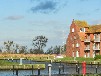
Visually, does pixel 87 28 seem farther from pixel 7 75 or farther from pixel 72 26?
pixel 7 75

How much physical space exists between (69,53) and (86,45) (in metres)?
9.51

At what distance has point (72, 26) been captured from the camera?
138m

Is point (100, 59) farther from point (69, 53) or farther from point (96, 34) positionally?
point (69, 53)

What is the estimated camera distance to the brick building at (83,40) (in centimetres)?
12888

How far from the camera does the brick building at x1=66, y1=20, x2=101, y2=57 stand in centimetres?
12888

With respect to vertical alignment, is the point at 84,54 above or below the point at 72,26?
below

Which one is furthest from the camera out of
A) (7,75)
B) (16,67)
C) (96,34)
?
(96,34)

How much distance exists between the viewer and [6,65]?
7338 centimetres

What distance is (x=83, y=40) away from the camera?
13350 centimetres

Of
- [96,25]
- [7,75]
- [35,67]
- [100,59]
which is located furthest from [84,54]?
[7,75]

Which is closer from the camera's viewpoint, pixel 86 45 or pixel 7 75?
pixel 7 75

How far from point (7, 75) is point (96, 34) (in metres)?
74.3

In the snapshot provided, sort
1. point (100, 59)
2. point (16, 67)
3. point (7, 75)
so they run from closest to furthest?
point (7, 75) < point (16, 67) < point (100, 59)

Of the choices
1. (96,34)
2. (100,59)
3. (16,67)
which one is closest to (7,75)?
(16,67)
